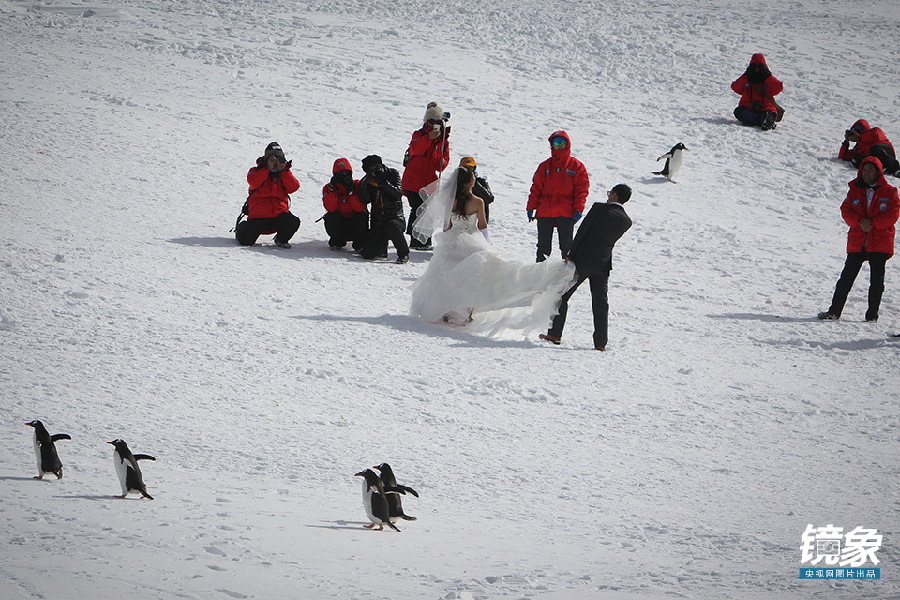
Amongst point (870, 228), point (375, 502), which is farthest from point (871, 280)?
point (375, 502)

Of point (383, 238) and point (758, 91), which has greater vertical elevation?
point (758, 91)

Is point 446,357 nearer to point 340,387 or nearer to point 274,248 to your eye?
point 340,387

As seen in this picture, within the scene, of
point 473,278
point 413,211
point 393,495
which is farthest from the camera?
point 413,211

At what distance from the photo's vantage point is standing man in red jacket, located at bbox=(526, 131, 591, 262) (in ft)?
37.3

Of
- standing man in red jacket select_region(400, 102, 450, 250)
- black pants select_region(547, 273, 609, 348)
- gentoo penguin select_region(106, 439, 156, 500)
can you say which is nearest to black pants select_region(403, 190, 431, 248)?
standing man in red jacket select_region(400, 102, 450, 250)

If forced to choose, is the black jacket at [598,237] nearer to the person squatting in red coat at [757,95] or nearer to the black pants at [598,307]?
the black pants at [598,307]

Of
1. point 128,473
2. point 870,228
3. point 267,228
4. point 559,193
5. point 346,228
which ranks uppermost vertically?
point 870,228

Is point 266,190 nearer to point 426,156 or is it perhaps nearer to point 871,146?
point 426,156

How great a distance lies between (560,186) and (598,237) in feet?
6.92

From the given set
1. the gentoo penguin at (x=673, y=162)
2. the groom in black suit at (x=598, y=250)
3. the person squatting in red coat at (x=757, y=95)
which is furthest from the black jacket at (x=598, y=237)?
the person squatting in red coat at (x=757, y=95)

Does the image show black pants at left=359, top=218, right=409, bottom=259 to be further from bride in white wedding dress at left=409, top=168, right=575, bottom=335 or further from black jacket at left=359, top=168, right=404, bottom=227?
bride in white wedding dress at left=409, top=168, right=575, bottom=335

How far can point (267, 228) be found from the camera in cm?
1173

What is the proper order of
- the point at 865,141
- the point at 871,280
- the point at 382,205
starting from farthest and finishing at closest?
the point at 865,141 < the point at 382,205 < the point at 871,280

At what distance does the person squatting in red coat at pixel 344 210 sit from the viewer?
11.9 meters
